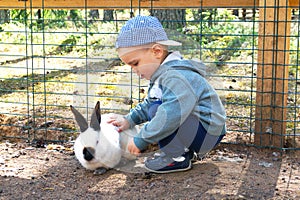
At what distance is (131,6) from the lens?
4.32 metres

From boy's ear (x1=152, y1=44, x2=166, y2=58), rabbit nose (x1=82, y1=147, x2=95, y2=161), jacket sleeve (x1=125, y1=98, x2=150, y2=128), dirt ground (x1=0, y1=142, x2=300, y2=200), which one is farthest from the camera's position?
jacket sleeve (x1=125, y1=98, x2=150, y2=128)

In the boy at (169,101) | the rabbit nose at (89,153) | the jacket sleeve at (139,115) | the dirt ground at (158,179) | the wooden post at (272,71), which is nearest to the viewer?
the dirt ground at (158,179)

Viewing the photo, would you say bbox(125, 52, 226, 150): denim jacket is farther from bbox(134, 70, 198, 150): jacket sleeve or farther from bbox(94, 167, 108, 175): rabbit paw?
bbox(94, 167, 108, 175): rabbit paw

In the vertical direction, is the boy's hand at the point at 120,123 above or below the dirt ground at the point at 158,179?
above

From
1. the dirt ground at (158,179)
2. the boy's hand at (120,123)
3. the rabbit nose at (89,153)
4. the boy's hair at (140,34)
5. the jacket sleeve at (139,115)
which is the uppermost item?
the boy's hair at (140,34)

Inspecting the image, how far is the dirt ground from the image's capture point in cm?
310

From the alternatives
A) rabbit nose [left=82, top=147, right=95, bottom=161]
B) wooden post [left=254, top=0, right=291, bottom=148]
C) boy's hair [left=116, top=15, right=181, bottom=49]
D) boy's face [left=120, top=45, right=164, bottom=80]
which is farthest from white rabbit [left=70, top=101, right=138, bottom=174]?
wooden post [left=254, top=0, right=291, bottom=148]

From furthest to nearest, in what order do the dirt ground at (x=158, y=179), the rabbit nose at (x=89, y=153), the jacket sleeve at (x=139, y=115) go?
the jacket sleeve at (x=139, y=115) < the rabbit nose at (x=89, y=153) < the dirt ground at (x=158, y=179)

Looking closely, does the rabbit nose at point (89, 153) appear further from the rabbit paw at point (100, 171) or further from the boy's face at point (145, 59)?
the boy's face at point (145, 59)

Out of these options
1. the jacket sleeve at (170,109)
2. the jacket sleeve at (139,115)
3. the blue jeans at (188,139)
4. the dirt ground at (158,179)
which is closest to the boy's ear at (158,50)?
the jacket sleeve at (170,109)

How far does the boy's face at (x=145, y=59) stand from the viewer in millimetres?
3299

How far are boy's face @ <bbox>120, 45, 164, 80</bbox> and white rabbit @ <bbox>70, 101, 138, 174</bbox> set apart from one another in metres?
0.46

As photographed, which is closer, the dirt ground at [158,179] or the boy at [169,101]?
the dirt ground at [158,179]

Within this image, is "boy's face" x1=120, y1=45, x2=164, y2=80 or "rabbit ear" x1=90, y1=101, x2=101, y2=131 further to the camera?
"rabbit ear" x1=90, y1=101, x2=101, y2=131
